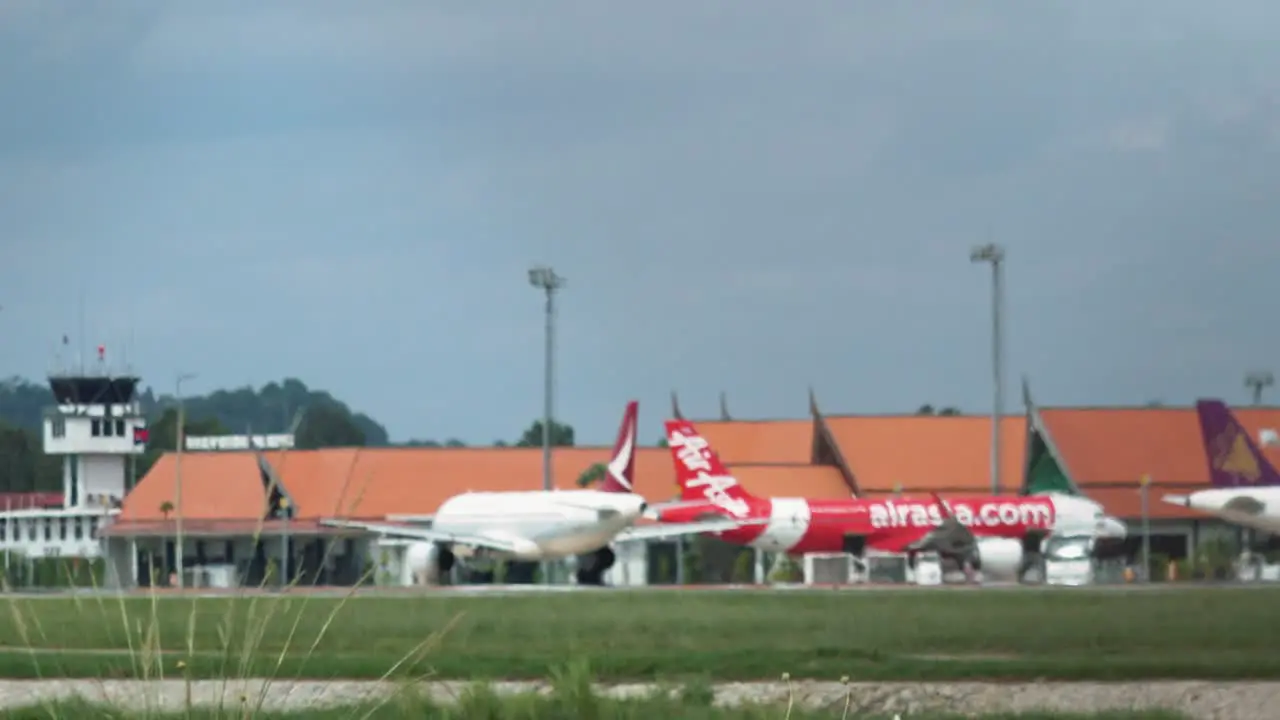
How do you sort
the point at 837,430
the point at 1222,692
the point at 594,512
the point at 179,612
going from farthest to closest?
1. the point at 837,430
2. the point at 594,512
3. the point at 179,612
4. the point at 1222,692

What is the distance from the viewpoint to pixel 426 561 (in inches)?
2670

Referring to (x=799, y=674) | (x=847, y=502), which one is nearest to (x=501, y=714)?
(x=799, y=674)

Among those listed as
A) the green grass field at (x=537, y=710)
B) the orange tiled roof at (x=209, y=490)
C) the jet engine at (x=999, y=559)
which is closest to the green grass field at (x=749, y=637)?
the green grass field at (x=537, y=710)

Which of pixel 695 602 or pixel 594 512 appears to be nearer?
pixel 695 602

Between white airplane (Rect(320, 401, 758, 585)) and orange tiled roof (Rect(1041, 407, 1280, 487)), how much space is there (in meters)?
17.6

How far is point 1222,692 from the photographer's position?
25.6 meters

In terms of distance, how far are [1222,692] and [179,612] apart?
2254 cm

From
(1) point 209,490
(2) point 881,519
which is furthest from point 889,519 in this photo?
(1) point 209,490

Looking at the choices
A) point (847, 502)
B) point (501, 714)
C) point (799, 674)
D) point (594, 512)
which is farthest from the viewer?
point (847, 502)

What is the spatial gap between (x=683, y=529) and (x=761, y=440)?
85.9 feet

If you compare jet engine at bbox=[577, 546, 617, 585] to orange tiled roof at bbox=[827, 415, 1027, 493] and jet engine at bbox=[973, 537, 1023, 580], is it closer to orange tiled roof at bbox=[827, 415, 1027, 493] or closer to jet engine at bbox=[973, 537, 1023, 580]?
jet engine at bbox=[973, 537, 1023, 580]

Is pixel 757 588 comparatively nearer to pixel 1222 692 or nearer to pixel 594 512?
pixel 594 512

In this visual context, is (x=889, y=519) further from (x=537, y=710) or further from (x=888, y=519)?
(x=537, y=710)

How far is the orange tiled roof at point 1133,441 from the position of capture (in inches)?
3152
